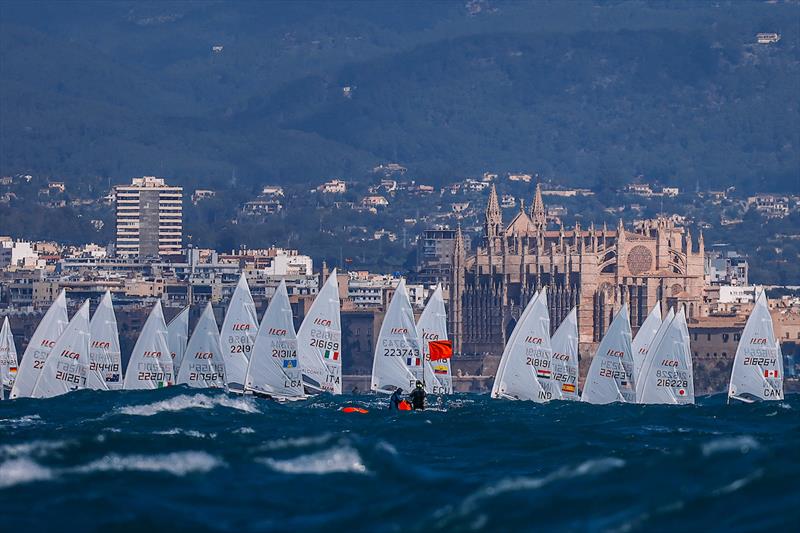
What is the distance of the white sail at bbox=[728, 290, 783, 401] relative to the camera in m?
89.6

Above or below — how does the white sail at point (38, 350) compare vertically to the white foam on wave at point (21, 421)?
above

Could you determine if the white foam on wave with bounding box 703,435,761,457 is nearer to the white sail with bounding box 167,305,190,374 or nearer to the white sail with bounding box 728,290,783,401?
the white sail with bounding box 728,290,783,401

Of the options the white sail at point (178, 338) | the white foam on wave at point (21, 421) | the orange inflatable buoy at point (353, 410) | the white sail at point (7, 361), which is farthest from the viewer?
the white sail at point (178, 338)

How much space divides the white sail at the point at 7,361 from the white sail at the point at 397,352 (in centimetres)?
1304

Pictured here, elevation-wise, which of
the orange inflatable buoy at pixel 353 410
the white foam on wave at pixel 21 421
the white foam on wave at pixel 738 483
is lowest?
the white foam on wave at pixel 738 483

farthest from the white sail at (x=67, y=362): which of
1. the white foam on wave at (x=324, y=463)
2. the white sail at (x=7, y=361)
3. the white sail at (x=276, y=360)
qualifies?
the white foam on wave at (x=324, y=463)

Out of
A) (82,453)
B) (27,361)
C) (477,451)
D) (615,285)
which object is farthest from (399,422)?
(615,285)

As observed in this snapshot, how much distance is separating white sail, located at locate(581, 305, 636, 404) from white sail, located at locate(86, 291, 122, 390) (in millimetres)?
15880

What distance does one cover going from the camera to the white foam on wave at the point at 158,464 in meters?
54.8

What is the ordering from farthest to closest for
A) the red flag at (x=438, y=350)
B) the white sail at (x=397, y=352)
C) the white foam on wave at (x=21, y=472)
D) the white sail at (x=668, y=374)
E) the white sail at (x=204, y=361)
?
the white sail at (x=204, y=361)
the white sail at (x=397, y=352)
the white sail at (x=668, y=374)
the red flag at (x=438, y=350)
the white foam on wave at (x=21, y=472)

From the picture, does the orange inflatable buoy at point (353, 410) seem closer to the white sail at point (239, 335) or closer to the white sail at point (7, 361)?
the white sail at point (239, 335)

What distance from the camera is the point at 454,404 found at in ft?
312

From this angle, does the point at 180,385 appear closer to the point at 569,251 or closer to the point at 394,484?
the point at 394,484

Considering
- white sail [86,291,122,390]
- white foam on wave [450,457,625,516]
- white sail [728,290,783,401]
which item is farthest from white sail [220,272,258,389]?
white foam on wave [450,457,625,516]
